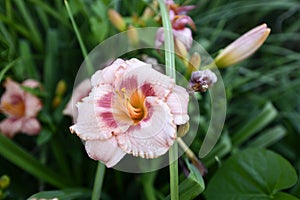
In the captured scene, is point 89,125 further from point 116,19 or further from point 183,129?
point 116,19

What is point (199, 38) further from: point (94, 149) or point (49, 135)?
point (94, 149)

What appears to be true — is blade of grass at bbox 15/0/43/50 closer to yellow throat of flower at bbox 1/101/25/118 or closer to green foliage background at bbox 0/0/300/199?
green foliage background at bbox 0/0/300/199

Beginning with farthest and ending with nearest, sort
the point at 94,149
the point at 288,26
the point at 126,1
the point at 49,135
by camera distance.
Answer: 1. the point at 288,26
2. the point at 126,1
3. the point at 49,135
4. the point at 94,149

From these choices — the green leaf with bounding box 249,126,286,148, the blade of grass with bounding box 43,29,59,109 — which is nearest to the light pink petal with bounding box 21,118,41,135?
the blade of grass with bounding box 43,29,59,109

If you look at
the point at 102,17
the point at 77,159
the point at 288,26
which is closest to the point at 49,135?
the point at 77,159

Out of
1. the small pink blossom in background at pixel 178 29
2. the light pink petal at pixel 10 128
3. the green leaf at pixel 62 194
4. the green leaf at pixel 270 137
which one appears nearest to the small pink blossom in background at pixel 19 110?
the light pink petal at pixel 10 128

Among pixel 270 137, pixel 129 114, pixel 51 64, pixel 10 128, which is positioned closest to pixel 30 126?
pixel 10 128

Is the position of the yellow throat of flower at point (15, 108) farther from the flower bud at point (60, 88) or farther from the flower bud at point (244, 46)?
the flower bud at point (244, 46)

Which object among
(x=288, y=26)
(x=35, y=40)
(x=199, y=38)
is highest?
(x=35, y=40)
